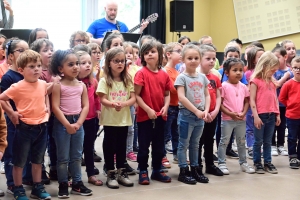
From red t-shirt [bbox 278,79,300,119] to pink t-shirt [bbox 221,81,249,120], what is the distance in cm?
64

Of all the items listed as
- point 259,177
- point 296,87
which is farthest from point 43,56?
point 296,87

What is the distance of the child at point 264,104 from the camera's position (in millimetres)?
4020

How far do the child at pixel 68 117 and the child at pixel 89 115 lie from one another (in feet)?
0.59

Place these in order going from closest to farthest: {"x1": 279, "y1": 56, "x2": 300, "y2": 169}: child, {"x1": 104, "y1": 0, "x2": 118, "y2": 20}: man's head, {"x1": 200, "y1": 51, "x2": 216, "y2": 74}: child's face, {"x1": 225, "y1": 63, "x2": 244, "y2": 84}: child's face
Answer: {"x1": 200, "y1": 51, "x2": 216, "y2": 74}: child's face
{"x1": 225, "y1": 63, "x2": 244, "y2": 84}: child's face
{"x1": 279, "y1": 56, "x2": 300, "y2": 169}: child
{"x1": 104, "y1": 0, "x2": 118, "y2": 20}: man's head

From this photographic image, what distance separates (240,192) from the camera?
3.41 meters

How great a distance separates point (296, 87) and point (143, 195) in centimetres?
207

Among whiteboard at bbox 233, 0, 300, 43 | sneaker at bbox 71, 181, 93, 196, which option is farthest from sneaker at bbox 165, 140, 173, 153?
whiteboard at bbox 233, 0, 300, 43

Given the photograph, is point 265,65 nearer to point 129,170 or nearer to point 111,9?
point 129,170

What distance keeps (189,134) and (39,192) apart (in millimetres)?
1328

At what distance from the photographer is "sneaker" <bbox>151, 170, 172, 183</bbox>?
12.0 feet

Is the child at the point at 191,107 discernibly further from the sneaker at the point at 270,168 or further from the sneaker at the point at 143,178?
the sneaker at the point at 270,168

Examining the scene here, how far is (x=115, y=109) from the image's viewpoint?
3.44 metres

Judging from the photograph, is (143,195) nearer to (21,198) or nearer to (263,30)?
(21,198)

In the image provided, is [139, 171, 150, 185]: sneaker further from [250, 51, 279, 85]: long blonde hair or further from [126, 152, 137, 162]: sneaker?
[250, 51, 279, 85]: long blonde hair
